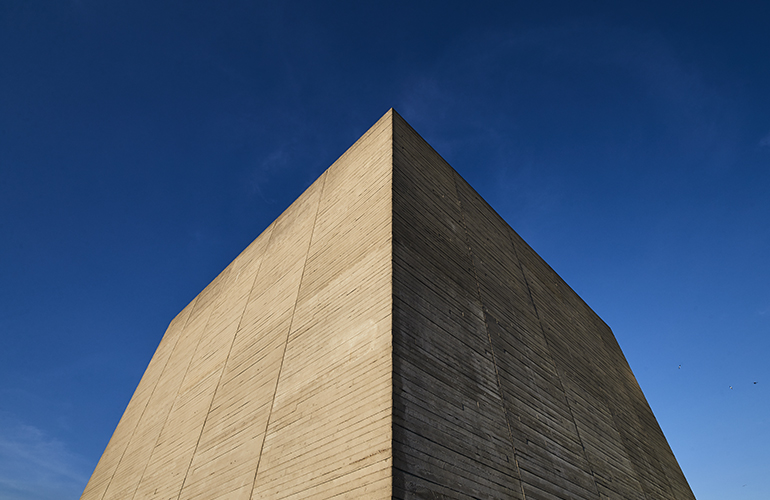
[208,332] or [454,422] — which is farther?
[208,332]

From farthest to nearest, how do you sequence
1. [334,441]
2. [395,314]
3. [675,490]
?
[675,490] → [395,314] → [334,441]

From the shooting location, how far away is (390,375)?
486cm

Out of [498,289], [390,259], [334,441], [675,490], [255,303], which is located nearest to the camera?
[334,441]

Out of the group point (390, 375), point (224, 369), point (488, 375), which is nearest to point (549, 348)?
point (488, 375)

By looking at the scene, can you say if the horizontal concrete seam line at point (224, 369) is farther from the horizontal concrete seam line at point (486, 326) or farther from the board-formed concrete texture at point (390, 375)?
the horizontal concrete seam line at point (486, 326)

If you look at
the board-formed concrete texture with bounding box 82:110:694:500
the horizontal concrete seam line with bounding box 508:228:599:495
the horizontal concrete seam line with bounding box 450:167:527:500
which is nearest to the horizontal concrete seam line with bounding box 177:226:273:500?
the board-formed concrete texture with bounding box 82:110:694:500

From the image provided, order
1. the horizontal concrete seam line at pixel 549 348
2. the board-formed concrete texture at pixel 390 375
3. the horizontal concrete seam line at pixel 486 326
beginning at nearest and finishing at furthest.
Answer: the board-formed concrete texture at pixel 390 375
the horizontal concrete seam line at pixel 486 326
the horizontal concrete seam line at pixel 549 348

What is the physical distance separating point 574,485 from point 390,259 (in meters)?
4.91

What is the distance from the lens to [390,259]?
20.3 ft

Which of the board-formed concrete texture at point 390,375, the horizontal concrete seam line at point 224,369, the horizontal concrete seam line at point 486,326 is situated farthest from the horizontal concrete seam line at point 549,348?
the horizontal concrete seam line at point 224,369

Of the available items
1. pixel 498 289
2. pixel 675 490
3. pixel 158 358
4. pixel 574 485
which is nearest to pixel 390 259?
pixel 498 289

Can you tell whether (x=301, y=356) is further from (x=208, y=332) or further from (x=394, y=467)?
(x=208, y=332)

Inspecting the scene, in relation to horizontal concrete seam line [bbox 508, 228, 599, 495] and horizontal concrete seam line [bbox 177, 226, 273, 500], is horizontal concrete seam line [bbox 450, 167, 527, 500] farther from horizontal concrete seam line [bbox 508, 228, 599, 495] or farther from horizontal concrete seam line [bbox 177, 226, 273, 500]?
→ horizontal concrete seam line [bbox 177, 226, 273, 500]

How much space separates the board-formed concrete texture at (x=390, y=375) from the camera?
4938 millimetres
